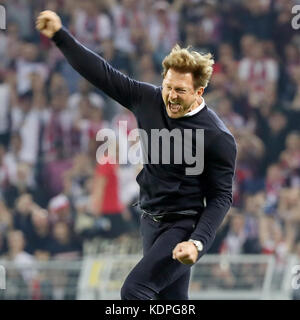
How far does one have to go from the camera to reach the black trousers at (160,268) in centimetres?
→ 534

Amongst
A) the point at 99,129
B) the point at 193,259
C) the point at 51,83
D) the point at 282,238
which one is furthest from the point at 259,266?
the point at 193,259

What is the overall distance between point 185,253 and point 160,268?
40 cm

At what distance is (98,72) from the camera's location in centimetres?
532

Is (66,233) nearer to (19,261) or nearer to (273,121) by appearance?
(19,261)

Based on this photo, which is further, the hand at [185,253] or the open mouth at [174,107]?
the open mouth at [174,107]

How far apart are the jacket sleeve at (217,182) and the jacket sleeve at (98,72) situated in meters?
0.52

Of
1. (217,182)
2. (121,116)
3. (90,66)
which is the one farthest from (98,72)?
(121,116)

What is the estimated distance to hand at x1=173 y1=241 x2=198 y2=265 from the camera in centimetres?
502

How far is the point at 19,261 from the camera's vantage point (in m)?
9.91

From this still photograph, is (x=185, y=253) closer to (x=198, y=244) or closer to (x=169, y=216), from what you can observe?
(x=198, y=244)

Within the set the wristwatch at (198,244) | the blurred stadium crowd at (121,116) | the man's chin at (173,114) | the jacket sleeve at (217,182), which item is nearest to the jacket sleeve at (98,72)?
the man's chin at (173,114)

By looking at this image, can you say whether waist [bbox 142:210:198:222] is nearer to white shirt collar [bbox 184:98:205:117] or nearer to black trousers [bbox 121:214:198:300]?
black trousers [bbox 121:214:198:300]

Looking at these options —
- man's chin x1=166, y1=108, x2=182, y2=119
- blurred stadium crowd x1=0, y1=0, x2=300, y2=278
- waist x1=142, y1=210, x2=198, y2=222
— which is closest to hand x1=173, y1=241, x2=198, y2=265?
waist x1=142, y1=210, x2=198, y2=222

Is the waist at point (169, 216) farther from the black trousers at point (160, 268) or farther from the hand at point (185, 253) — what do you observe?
the hand at point (185, 253)
